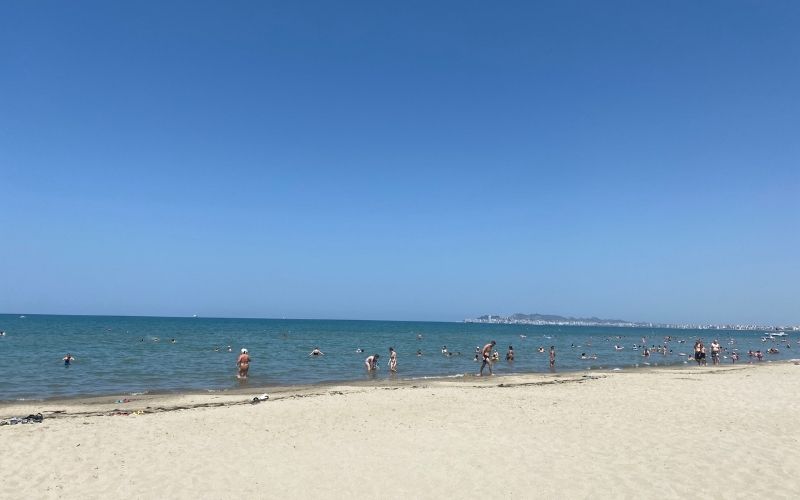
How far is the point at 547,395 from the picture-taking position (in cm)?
1714

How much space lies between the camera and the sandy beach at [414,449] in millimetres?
7824

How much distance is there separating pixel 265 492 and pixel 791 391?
19036 mm

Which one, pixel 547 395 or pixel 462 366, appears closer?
pixel 547 395

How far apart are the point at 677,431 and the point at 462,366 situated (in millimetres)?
22885

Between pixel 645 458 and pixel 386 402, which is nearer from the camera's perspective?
pixel 645 458

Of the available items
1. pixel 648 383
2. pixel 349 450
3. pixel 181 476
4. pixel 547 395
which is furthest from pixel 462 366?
pixel 181 476

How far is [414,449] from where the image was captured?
390 inches

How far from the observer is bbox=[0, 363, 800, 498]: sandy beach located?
782cm

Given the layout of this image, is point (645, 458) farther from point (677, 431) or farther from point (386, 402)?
point (386, 402)

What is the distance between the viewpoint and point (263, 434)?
11266 millimetres

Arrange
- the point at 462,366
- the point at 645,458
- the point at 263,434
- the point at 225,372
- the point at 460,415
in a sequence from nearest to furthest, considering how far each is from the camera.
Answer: the point at 645,458 < the point at 263,434 < the point at 460,415 < the point at 225,372 < the point at 462,366

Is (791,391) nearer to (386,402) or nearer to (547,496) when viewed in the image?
(386,402)

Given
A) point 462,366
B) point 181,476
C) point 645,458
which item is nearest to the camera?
point 181,476

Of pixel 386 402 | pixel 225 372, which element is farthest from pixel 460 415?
pixel 225 372
